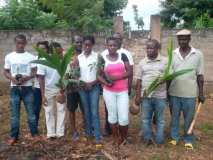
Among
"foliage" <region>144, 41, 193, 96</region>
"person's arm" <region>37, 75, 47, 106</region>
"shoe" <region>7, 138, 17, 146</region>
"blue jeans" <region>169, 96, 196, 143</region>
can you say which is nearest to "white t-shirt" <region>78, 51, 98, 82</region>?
"person's arm" <region>37, 75, 47, 106</region>

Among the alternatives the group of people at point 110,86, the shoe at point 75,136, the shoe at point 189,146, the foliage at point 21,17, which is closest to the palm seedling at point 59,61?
the group of people at point 110,86

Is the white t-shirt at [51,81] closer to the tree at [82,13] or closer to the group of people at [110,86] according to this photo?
the group of people at [110,86]

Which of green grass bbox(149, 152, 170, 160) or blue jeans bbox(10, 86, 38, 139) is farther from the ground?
blue jeans bbox(10, 86, 38, 139)

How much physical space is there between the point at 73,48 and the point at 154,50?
1262 mm

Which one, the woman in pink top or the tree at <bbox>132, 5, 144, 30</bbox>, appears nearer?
the woman in pink top

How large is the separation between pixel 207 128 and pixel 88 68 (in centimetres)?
279

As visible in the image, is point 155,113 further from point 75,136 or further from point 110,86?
point 75,136

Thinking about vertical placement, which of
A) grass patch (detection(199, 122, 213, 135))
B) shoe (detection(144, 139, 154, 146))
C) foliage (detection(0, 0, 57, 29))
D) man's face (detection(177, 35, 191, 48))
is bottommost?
grass patch (detection(199, 122, 213, 135))

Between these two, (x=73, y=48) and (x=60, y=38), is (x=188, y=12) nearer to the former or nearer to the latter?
(x=60, y=38)

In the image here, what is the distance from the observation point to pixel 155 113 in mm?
7461

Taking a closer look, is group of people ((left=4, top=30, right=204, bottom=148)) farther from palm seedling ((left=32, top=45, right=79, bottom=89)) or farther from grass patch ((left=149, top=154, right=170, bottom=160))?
grass patch ((left=149, top=154, right=170, bottom=160))

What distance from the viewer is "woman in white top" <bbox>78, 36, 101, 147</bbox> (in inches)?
292

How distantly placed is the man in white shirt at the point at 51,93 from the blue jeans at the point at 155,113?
1.36 meters

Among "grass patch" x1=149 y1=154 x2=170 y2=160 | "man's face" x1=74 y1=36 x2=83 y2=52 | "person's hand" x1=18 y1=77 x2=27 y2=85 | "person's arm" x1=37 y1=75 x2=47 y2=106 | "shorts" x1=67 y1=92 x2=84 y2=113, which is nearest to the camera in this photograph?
"grass patch" x1=149 y1=154 x2=170 y2=160
